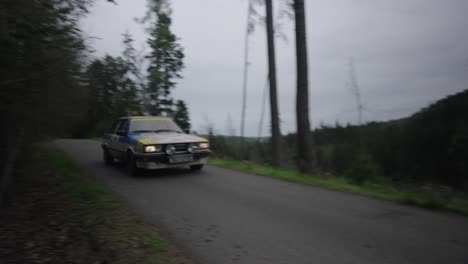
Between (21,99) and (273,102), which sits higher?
(273,102)

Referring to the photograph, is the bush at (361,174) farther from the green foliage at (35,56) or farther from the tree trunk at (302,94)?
the green foliage at (35,56)

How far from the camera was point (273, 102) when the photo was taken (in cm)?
1265

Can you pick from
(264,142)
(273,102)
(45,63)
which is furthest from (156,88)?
(45,63)

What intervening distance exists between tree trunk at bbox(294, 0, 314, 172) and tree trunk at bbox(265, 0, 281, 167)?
7.87ft

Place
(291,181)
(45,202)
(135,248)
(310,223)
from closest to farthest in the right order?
(135,248) → (310,223) → (45,202) → (291,181)

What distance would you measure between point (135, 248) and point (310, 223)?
246 centimetres

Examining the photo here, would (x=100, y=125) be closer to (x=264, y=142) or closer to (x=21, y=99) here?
(x=264, y=142)

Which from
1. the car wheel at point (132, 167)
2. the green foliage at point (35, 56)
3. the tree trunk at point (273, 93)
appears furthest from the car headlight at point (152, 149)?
the tree trunk at point (273, 93)

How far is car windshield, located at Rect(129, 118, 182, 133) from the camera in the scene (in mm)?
8992

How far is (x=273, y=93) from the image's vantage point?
12617mm

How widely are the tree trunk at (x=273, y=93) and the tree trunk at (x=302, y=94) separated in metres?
2.40

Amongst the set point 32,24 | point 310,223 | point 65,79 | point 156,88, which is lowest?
point 310,223

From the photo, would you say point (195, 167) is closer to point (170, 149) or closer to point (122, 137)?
point (170, 149)

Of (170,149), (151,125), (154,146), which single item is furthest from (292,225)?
(151,125)
